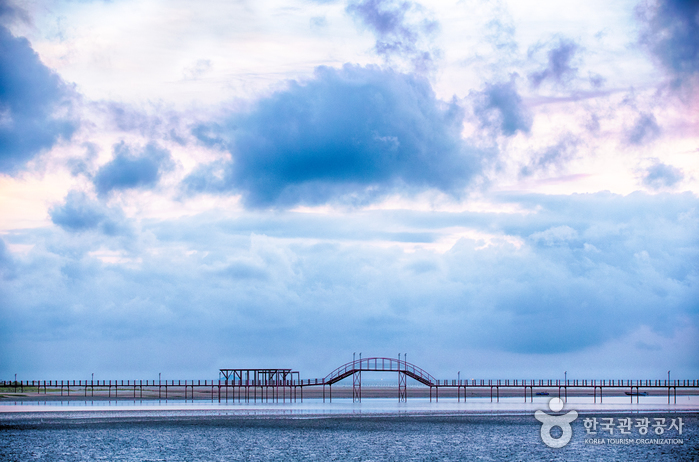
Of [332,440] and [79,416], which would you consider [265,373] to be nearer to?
[79,416]

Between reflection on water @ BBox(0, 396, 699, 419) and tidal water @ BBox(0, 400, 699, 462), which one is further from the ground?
tidal water @ BBox(0, 400, 699, 462)

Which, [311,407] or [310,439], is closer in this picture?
[310,439]

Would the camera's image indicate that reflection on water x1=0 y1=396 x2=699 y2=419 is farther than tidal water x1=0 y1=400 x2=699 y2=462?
Yes

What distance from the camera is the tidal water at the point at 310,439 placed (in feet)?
120

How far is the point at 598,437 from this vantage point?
147ft

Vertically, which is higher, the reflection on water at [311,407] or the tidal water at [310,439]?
the tidal water at [310,439]

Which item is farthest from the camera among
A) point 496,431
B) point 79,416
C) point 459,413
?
point 459,413

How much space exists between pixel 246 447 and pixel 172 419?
17.8 meters

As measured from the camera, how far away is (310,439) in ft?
141

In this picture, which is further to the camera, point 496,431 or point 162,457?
point 496,431

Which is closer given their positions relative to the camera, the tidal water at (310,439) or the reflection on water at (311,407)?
the tidal water at (310,439)

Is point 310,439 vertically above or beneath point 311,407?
above

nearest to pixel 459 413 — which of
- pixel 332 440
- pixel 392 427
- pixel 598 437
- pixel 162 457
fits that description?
pixel 392 427

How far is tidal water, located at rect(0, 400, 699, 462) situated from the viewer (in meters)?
36.5
